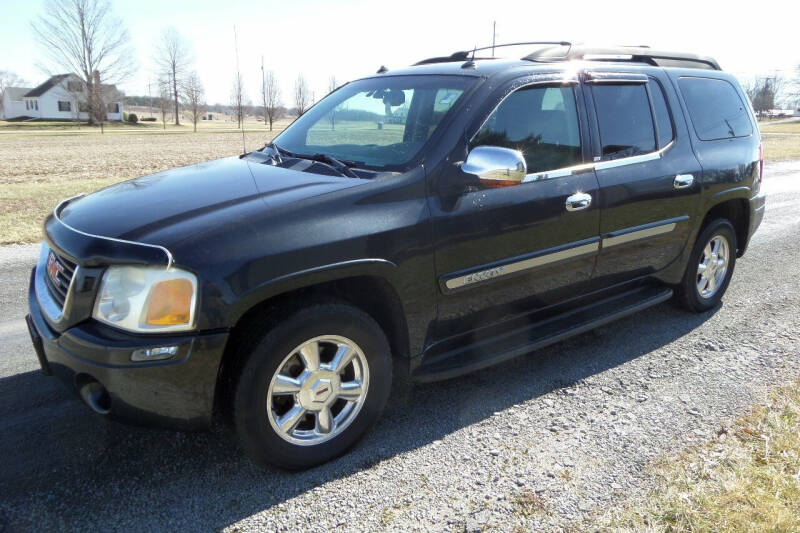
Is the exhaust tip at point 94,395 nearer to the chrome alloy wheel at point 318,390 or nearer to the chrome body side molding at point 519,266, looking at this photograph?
the chrome alloy wheel at point 318,390

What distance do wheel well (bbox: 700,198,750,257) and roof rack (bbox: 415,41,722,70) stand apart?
3.73ft

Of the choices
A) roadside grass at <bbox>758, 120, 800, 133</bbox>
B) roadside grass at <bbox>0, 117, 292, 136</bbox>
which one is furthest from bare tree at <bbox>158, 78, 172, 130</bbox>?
roadside grass at <bbox>758, 120, 800, 133</bbox>

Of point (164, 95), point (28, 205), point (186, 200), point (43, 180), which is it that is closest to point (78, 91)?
point (164, 95)

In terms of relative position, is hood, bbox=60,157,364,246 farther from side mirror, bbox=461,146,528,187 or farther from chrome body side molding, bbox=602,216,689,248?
chrome body side molding, bbox=602,216,689,248

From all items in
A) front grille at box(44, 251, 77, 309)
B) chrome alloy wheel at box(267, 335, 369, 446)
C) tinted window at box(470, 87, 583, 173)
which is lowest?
chrome alloy wheel at box(267, 335, 369, 446)

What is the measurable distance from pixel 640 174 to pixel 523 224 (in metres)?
1.15

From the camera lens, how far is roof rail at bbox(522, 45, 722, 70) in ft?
12.6

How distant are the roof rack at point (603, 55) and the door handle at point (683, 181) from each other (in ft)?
2.88

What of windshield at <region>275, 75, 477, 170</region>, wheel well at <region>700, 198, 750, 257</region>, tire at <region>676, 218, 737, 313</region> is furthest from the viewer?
wheel well at <region>700, 198, 750, 257</region>

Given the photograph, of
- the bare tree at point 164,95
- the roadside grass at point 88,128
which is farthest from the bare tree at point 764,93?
the bare tree at point 164,95

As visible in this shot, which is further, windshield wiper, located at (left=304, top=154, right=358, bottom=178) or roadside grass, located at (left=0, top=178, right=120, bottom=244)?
roadside grass, located at (left=0, top=178, right=120, bottom=244)

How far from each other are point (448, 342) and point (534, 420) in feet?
2.05

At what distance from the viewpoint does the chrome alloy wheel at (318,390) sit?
2.67 m

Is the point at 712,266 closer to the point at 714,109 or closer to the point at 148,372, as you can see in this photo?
the point at 714,109
